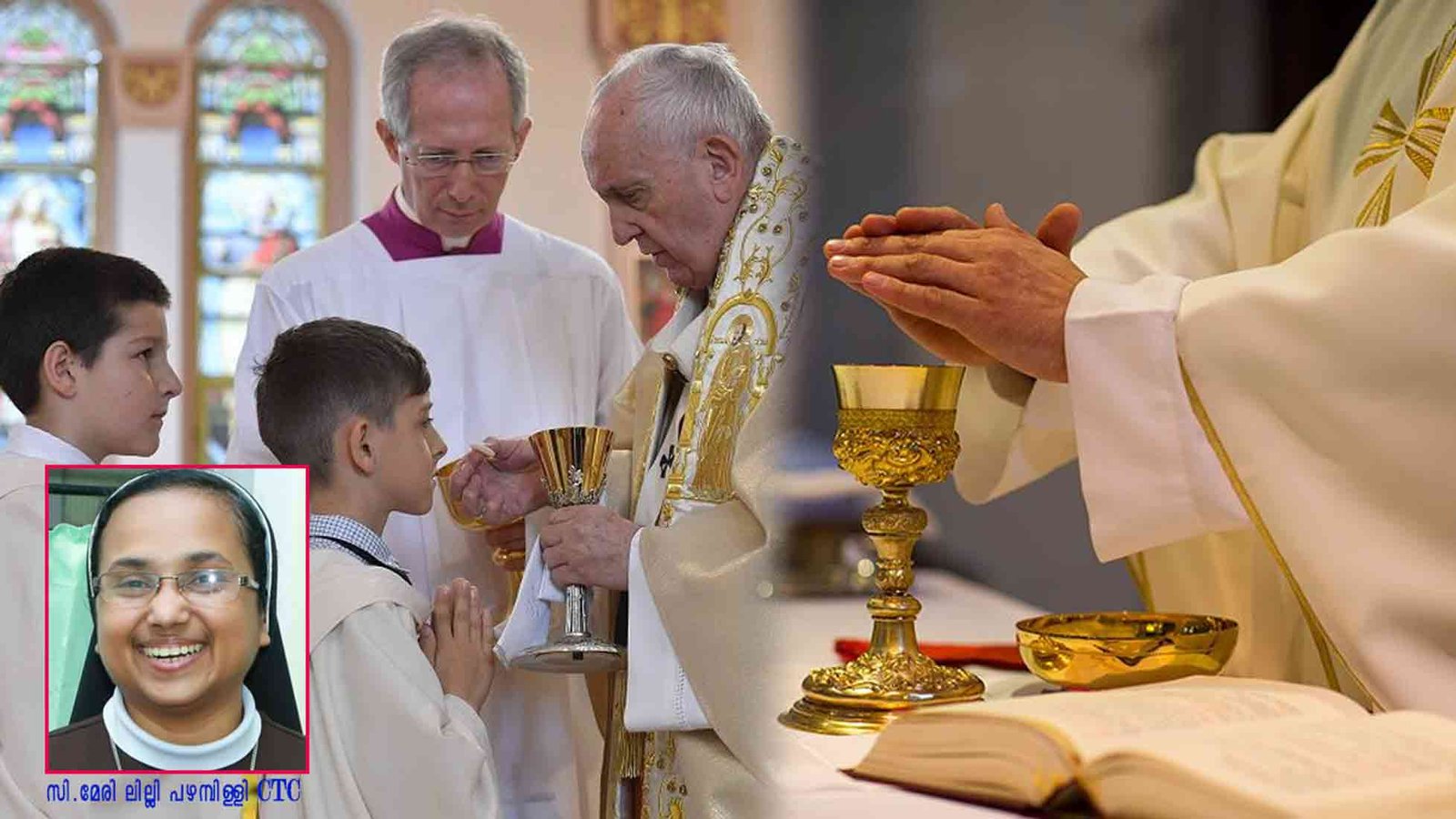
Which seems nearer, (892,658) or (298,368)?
(298,368)

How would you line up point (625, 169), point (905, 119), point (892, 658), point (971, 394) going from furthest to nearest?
point (905, 119) < point (971, 394) < point (892, 658) < point (625, 169)

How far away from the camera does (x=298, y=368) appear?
1261 millimetres

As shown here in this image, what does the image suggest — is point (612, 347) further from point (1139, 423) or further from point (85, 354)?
point (1139, 423)

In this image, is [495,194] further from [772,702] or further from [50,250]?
[772,702]

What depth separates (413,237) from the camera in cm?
135

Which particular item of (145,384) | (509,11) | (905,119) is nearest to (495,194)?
(509,11)

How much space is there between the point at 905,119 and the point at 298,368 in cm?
470

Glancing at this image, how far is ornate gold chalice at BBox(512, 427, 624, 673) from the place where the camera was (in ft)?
4.34

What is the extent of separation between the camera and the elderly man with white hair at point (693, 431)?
4.75ft

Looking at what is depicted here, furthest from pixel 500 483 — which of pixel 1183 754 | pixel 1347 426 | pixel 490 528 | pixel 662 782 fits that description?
pixel 1347 426

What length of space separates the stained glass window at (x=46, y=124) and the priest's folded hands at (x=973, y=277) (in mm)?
948

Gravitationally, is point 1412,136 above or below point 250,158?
above

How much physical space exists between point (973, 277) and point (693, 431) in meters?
0.53

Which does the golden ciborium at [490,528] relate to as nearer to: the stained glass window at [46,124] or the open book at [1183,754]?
the stained glass window at [46,124]
